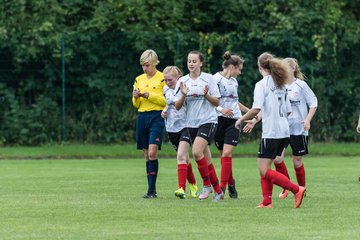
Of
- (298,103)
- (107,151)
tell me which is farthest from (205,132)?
(107,151)

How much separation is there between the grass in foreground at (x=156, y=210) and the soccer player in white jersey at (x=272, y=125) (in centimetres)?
29

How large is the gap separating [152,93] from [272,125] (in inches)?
100

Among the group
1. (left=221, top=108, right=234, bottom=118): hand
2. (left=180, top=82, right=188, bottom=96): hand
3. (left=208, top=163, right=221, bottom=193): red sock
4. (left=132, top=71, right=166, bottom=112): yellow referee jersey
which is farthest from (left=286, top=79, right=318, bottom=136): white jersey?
(left=180, top=82, right=188, bottom=96): hand

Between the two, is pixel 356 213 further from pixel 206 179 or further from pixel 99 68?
pixel 99 68

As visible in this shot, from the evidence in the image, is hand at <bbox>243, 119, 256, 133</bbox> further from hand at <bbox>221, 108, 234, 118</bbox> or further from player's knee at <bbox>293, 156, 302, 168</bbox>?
player's knee at <bbox>293, 156, 302, 168</bbox>

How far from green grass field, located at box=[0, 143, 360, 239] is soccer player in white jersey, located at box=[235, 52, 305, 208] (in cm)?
30

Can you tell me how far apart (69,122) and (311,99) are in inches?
586

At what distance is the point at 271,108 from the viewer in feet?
46.4

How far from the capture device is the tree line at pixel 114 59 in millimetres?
30453

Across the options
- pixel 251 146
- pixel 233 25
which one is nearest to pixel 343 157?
pixel 251 146

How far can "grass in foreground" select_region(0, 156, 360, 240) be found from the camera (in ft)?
37.5

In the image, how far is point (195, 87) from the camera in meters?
15.4

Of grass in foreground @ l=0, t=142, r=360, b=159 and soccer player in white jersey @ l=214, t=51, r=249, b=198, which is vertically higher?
soccer player in white jersey @ l=214, t=51, r=249, b=198

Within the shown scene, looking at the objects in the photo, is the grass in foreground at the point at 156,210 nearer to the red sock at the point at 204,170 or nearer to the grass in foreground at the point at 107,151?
the red sock at the point at 204,170
